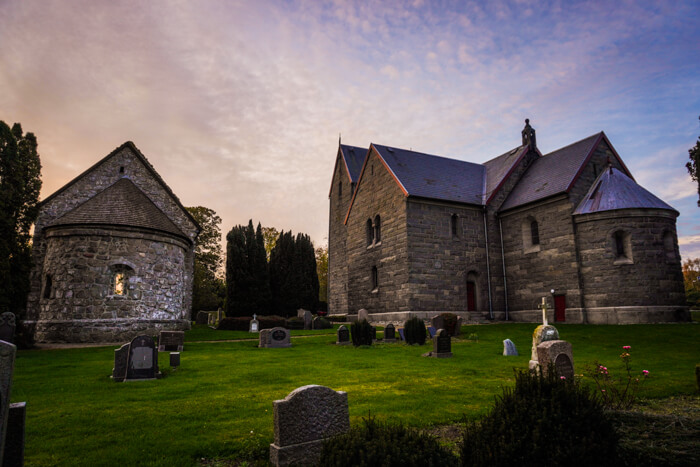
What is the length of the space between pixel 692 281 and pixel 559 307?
45445mm

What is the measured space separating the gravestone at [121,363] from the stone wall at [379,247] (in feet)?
49.4

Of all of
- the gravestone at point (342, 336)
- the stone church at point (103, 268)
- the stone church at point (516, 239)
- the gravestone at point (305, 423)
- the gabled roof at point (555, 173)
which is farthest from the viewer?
the gabled roof at point (555, 173)

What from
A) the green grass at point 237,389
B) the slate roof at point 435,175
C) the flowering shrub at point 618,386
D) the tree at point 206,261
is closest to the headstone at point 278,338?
the green grass at point 237,389

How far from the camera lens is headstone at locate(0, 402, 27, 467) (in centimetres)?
350

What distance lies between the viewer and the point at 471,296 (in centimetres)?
2388

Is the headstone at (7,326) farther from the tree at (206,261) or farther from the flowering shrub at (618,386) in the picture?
the tree at (206,261)

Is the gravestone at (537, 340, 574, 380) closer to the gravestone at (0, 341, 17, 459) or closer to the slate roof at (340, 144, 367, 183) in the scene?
the gravestone at (0, 341, 17, 459)

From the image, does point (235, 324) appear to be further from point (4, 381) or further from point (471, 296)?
point (4, 381)

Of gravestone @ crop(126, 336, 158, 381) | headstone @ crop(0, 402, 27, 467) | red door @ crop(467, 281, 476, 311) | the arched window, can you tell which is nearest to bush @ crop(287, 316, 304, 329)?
the arched window

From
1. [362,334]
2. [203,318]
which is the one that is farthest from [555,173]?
[203,318]

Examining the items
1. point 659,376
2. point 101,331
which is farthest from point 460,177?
point 101,331

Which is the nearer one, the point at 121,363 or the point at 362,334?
the point at 121,363

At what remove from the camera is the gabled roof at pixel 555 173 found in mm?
22484

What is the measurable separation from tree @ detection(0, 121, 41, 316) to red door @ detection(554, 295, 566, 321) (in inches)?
932
